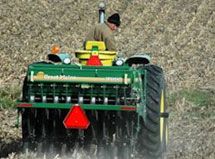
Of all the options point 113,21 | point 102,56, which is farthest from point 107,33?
point 102,56

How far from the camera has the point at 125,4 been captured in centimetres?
2194

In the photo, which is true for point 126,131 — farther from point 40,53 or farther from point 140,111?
point 40,53

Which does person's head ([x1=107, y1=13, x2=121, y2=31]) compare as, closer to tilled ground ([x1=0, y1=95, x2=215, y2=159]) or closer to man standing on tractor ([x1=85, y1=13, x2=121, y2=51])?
man standing on tractor ([x1=85, y1=13, x2=121, y2=51])

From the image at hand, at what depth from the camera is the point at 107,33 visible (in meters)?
9.93

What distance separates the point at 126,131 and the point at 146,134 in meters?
0.25

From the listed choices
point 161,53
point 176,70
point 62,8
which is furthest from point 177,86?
point 62,8

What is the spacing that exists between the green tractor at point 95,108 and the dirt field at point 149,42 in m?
0.54

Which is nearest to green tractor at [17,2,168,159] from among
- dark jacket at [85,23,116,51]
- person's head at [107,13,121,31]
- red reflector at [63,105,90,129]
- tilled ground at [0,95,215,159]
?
red reflector at [63,105,90,129]

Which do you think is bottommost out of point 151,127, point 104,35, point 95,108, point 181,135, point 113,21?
point 181,135

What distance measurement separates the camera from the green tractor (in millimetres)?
8625

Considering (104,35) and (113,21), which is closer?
(104,35)

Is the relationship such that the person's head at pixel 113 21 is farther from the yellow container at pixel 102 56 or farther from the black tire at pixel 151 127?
the black tire at pixel 151 127

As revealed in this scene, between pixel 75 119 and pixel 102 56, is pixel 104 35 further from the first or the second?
pixel 75 119

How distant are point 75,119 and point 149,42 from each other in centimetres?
982
